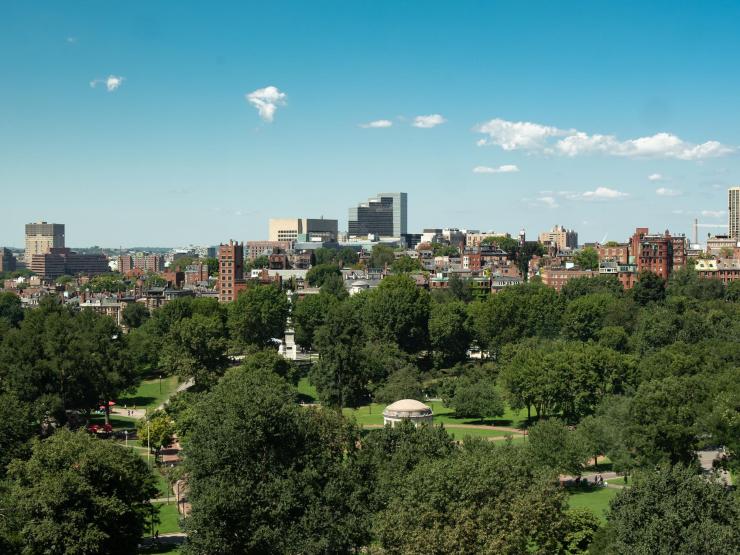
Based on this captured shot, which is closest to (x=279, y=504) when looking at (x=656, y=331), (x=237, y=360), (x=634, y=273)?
(x=656, y=331)

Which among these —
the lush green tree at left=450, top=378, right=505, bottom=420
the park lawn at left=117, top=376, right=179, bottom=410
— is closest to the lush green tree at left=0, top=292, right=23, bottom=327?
the park lawn at left=117, top=376, right=179, bottom=410

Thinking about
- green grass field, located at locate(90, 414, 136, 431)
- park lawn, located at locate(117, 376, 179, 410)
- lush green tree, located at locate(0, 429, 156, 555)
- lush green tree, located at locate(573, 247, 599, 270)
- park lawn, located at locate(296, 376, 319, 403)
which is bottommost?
green grass field, located at locate(90, 414, 136, 431)

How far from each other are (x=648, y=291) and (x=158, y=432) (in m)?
76.1

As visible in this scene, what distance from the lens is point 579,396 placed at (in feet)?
222

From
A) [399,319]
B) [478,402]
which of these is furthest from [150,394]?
[478,402]

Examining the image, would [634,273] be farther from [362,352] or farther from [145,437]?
[145,437]

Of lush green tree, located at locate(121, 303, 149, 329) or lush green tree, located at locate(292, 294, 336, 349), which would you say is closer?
lush green tree, located at locate(292, 294, 336, 349)

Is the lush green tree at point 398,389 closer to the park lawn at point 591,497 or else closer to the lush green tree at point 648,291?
the park lawn at point 591,497

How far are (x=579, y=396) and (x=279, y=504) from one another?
37.2 m

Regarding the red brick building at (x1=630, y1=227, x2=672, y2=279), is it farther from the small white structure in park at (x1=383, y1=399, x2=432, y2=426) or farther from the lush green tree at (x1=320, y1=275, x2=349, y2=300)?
the small white structure in park at (x1=383, y1=399, x2=432, y2=426)

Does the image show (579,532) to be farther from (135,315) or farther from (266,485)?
(135,315)

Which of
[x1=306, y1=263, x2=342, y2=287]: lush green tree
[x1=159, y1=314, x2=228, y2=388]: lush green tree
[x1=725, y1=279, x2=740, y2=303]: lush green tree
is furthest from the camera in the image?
[x1=306, y1=263, x2=342, y2=287]: lush green tree

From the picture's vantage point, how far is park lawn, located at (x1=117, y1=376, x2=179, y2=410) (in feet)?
283

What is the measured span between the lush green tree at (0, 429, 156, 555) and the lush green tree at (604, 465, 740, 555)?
19278 millimetres
